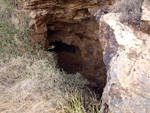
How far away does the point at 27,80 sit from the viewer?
263 centimetres

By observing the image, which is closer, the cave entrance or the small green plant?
the small green plant

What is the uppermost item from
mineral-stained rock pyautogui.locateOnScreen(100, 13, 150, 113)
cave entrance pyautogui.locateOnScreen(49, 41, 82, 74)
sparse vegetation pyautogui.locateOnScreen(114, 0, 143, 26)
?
sparse vegetation pyautogui.locateOnScreen(114, 0, 143, 26)

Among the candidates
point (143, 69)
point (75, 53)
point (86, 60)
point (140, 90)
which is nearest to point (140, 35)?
point (143, 69)

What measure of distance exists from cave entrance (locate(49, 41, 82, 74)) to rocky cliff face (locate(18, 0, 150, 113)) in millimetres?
853

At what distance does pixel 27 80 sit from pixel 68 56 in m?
2.59

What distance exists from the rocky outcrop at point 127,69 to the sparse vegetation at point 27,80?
41 centimetres

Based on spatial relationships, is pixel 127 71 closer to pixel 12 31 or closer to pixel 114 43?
pixel 114 43

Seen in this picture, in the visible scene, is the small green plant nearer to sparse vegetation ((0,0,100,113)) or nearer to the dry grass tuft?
sparse vegetation ((0,0,100,113))

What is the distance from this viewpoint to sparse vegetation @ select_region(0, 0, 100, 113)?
2.15 meters

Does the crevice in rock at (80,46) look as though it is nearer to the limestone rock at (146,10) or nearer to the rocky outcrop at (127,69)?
the limestone rock at (146,10)

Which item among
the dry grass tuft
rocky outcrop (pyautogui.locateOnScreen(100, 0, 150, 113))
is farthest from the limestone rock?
the dry grass tuft

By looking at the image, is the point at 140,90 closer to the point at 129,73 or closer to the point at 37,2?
the point at 129,73

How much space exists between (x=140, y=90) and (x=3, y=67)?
2.58 meters

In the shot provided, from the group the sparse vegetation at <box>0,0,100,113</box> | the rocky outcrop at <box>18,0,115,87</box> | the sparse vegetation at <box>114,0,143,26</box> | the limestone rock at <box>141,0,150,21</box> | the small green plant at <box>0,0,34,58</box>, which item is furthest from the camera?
the rocky outcrop at <box>18,0,115,87</box>
